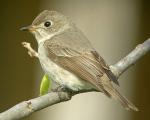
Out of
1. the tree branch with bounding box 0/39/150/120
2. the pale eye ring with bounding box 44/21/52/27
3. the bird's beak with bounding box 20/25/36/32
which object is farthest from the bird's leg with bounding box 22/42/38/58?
the pale eye ring with bounding box 44/21/52/27

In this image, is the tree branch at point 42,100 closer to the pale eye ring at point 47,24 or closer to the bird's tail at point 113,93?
the bird's tail at point 113,93

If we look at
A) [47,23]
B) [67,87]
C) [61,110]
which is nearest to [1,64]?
[61,110]

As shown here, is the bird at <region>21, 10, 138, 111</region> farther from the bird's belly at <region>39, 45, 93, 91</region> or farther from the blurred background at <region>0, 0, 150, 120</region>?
the blurred background at <region>0, 0, 150, 120</region>

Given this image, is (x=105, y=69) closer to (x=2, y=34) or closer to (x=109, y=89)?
(x=109, y=89)

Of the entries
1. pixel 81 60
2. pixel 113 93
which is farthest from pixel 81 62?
pixel 113 93

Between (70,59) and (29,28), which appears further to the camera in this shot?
(29,28)

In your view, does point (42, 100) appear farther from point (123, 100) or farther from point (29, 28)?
point (29, 28)
